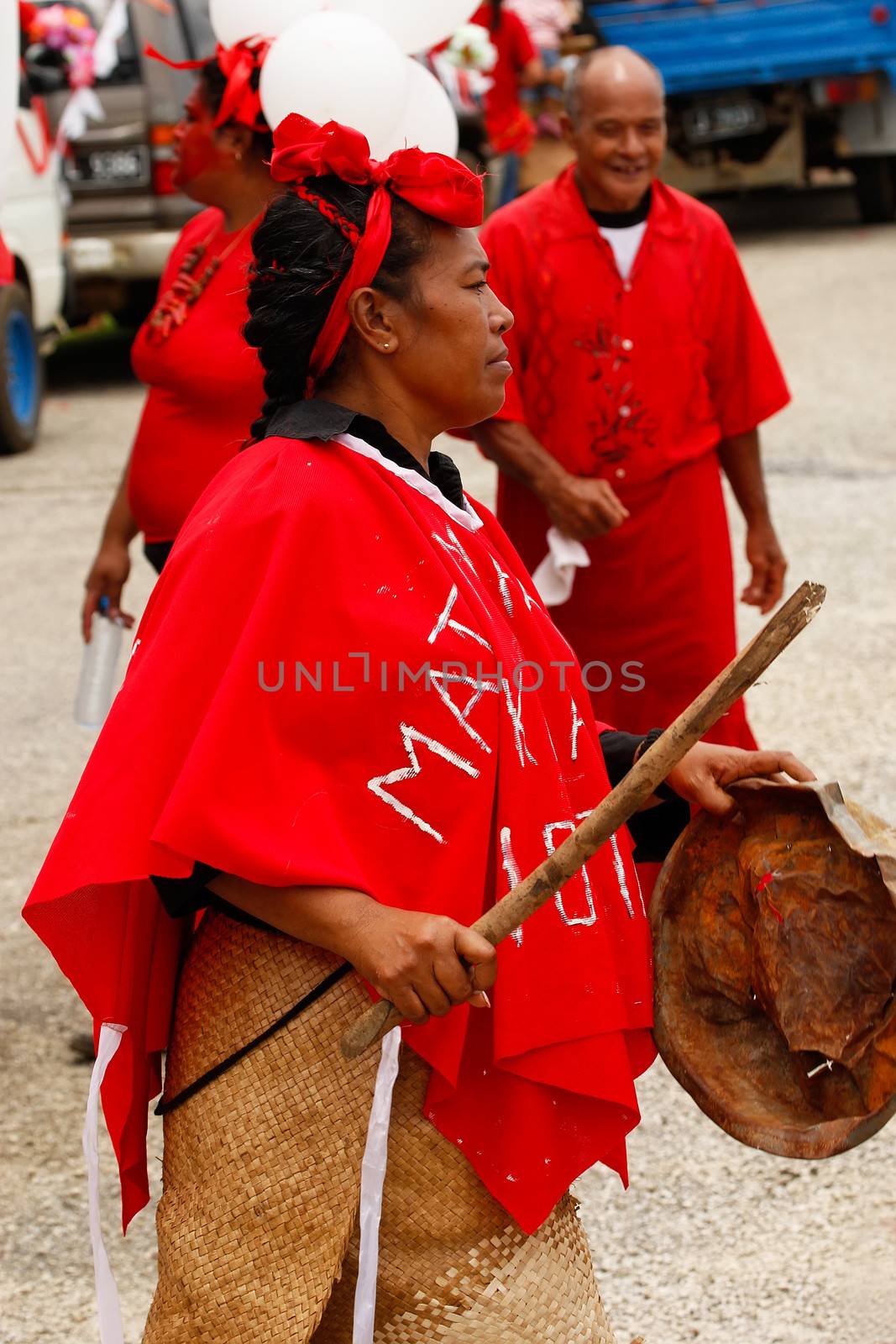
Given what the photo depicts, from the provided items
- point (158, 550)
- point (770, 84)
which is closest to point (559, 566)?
point (158, 550)

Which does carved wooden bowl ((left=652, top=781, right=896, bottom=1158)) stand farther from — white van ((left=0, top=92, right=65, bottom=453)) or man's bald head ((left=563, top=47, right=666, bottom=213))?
white van ((left=0, top=92, right=65, bottom=453))

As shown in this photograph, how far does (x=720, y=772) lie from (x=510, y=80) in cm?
1176

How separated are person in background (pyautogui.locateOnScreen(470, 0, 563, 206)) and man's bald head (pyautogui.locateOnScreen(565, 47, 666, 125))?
880cm

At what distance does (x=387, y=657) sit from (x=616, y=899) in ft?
1.48

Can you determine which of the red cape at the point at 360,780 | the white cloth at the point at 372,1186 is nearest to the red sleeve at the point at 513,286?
the red cape at the point at 360,780

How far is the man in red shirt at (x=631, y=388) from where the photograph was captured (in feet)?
14.4

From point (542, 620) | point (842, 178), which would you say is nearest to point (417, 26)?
point (542, 620)

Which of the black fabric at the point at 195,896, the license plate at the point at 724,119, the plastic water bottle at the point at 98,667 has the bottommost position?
the license plate at the point at 724,119

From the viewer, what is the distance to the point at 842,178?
61.8 feet

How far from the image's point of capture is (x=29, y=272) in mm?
10203

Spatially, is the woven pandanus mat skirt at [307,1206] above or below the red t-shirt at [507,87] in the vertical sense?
above

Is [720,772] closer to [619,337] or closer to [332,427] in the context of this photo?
[332,427]

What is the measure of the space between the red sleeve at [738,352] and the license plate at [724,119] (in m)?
11.1

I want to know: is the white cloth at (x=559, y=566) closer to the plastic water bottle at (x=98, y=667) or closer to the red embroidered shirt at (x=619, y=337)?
the red embroidered shirt at (x=619, y=337)
